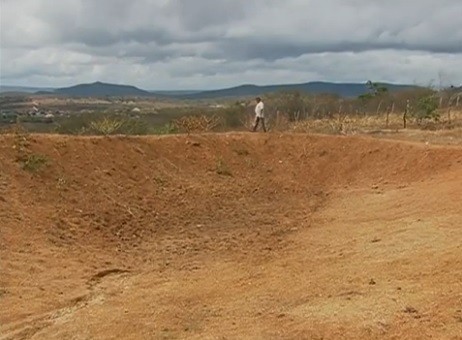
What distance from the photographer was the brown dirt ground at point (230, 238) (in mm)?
5676

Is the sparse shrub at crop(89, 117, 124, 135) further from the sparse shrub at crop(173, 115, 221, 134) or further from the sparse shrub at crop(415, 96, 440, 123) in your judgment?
the sparse shrub at crop(415, 96, 440, 123)

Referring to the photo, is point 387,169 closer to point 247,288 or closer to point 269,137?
point 269,137

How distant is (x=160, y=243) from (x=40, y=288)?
247 centimetres

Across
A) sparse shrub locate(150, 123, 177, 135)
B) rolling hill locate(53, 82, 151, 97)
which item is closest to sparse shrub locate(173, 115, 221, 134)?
sparse shrub locate(150, 123, 177, 135)

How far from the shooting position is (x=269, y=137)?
15.1 meters

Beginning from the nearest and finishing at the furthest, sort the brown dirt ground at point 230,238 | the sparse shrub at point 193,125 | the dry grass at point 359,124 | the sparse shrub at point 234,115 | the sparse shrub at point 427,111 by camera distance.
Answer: the brown dirt ground at point 230,238 → the sparse shrub at point 193,125 → the dry grass at point 359,124 → the sparse shrub at point 234,115 → the sparse shrub at point 427,111

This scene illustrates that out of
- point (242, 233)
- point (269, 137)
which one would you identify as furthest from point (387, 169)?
point (242, 233)

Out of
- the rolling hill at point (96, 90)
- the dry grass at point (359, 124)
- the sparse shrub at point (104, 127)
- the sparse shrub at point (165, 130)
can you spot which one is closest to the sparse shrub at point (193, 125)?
the sparse shrub at point (165, 130)

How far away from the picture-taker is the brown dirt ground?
5676 millimetres

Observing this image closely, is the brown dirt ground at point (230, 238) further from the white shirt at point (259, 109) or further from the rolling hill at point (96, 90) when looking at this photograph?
the rolling hill at point (96, 90)

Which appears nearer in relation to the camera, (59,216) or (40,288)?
(40,288)

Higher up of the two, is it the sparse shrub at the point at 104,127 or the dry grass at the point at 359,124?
the sparse shrub at the point at 104,127

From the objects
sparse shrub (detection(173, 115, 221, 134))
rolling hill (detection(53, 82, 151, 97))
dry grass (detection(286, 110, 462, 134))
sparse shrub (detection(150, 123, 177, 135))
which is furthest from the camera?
rolling hill (detection(53, 82, 151, 97))

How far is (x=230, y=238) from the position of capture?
9438 mm
